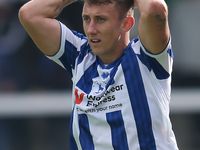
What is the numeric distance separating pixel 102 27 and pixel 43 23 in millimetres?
449

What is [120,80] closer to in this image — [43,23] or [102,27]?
[102,27]

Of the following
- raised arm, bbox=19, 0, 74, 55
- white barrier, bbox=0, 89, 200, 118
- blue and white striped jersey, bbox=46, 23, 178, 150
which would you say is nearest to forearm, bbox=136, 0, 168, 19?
blue and white striped jersey, bbox=46, 23, 178, 150

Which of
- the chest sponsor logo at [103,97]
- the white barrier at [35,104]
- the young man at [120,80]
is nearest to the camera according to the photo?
the young man at [120,80]

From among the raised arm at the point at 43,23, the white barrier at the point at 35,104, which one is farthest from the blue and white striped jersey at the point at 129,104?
the white barrier at the point at 35,104

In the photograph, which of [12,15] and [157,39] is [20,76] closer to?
[12,15]

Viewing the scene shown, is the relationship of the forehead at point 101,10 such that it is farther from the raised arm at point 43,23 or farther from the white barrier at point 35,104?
the white barrier at point 35,104

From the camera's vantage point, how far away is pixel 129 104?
7.97 ft

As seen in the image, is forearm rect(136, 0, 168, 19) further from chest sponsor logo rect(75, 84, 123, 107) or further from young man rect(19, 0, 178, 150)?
chest sponsor logo rect(75, 84, 123, 107)

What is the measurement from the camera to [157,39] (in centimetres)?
225

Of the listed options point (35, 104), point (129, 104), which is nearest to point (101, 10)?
point (129, 104)

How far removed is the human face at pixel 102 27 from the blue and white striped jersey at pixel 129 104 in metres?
0.13

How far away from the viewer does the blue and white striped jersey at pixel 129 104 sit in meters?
2.40

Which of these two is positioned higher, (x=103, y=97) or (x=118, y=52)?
(x=118, y=52)

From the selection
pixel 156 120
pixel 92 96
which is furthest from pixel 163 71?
pixel 92 96
